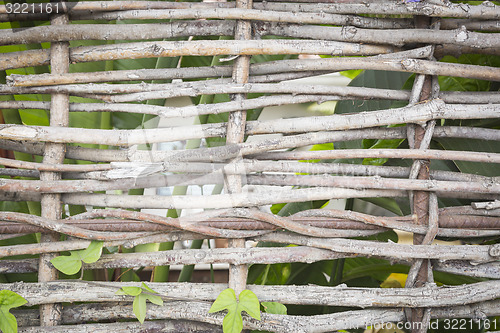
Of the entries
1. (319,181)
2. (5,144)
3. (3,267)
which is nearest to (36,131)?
(5,144)

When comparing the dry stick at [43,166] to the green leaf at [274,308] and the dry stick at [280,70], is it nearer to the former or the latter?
the dry stick at [280,70]

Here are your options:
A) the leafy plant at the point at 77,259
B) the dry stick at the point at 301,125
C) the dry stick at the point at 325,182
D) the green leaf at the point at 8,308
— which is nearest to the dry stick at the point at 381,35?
the dry stick at the point at 301,125

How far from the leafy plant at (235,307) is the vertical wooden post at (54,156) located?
262 millimetres

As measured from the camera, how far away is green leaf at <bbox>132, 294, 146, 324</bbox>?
561 millimetres

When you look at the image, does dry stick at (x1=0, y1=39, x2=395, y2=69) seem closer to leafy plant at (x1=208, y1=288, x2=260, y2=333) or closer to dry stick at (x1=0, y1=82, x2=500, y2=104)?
dry stick at (x1=0, y1=82, x2=500, y2=104)

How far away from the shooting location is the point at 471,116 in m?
0.63

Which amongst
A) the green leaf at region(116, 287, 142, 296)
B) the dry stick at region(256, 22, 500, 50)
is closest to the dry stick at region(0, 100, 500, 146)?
the dry stick at region(256, 22, 500, 50)

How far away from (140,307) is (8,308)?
0.60 ft

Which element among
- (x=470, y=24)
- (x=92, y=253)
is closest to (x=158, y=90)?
(x=92, y=253)

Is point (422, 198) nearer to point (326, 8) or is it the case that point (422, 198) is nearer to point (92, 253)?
point (326, 8)

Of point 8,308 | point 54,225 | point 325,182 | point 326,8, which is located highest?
point 326,8

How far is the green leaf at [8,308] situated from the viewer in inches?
21.5

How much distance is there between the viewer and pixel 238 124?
1.99 ft

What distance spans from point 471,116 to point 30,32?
2.30 feet
